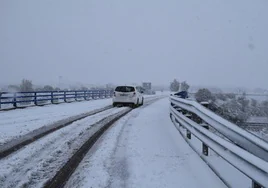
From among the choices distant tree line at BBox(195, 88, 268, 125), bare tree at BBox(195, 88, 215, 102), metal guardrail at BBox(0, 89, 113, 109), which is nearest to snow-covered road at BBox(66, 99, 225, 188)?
metal guardrail at BBox(0, 89, 113, 109)

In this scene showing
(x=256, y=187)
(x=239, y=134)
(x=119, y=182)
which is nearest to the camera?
(x=256, y=187)

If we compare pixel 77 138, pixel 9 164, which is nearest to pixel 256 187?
pixel 9 164

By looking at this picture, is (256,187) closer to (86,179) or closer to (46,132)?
(86,179)

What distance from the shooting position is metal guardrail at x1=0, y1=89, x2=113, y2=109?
19234 millimetres

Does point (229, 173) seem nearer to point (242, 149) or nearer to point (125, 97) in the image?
point (242, 149)

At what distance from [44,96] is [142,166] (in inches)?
775

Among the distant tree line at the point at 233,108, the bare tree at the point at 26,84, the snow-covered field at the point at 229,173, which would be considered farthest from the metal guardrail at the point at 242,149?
the bare tree at the point at 26,84

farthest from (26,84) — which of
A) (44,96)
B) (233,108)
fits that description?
(44,96)

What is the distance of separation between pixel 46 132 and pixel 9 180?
15.3 ft

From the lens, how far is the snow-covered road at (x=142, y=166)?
471 cm

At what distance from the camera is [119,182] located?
4.71 metres

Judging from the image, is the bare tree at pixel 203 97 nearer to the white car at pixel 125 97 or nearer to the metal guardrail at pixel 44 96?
the white car at pixel 125 97

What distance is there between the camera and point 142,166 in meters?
5.61

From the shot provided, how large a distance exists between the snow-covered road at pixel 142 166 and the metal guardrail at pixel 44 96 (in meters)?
13.0
